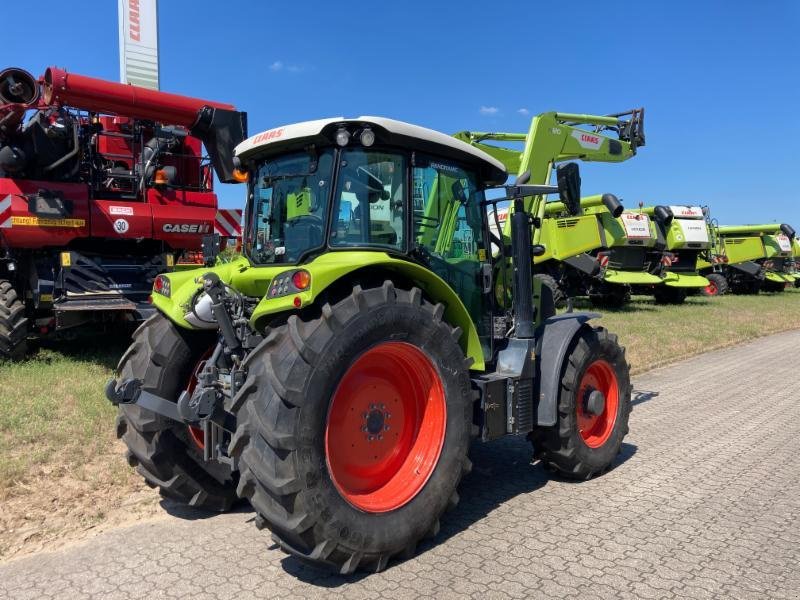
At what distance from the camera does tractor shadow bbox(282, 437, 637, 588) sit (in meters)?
3.19

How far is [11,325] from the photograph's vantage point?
759cm

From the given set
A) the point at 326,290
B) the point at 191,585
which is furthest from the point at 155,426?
the point at 326,290

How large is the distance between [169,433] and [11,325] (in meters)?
5.03

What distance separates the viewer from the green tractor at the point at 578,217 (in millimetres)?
7395

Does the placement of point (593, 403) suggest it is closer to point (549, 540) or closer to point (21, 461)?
point (549, 540)

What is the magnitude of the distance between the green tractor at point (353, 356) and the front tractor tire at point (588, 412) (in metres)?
0.02

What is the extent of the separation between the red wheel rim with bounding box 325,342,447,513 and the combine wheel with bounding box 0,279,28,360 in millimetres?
5988

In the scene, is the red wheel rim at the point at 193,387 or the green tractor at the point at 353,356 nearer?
the green tractor at the point at 353,356

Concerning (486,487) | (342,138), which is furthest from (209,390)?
(486,487)

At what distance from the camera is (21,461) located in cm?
453

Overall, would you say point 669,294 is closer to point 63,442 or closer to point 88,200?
point 88,200

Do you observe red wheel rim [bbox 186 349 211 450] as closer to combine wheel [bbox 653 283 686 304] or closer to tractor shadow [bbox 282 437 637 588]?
tractor shadow [bbox 282 437 637 588]

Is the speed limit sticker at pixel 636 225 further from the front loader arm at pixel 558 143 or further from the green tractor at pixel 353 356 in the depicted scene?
the green tractor at pixel 353 356

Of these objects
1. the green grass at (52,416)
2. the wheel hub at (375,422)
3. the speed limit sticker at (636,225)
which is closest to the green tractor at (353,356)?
the wheel hub at (375,422)
